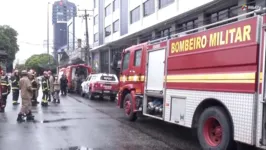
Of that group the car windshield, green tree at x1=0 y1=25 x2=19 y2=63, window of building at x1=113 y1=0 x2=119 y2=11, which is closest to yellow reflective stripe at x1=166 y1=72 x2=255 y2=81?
the car windshield

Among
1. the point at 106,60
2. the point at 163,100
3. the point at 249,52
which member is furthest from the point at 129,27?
the point at 249,52

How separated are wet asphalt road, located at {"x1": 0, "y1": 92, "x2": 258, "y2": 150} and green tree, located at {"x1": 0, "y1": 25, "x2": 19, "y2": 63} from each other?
48.6 m

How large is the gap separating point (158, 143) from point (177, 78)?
157cm

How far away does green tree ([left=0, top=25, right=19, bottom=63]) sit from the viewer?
5791cm

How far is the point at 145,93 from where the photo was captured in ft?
34.2

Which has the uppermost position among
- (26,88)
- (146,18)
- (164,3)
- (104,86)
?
(164,3)

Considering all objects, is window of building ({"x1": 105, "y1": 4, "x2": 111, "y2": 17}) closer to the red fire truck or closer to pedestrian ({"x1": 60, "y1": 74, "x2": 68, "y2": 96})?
pedestrian ({"x1": 60, "y1": 74, "x2": 68, "y2": 96})

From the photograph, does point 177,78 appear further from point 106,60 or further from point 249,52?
point 106,60

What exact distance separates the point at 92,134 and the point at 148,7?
948 inches

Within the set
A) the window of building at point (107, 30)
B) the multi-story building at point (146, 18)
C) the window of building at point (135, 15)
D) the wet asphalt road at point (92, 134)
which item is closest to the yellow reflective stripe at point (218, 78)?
the wet asphalt road at point (92, 134)

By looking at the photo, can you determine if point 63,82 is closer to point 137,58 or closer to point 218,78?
point 137,58

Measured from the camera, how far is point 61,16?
87.2 m

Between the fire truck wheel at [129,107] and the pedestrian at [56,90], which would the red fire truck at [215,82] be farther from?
the pedestrian at [56,90]

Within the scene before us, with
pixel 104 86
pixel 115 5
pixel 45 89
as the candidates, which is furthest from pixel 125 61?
pixel 115 5
